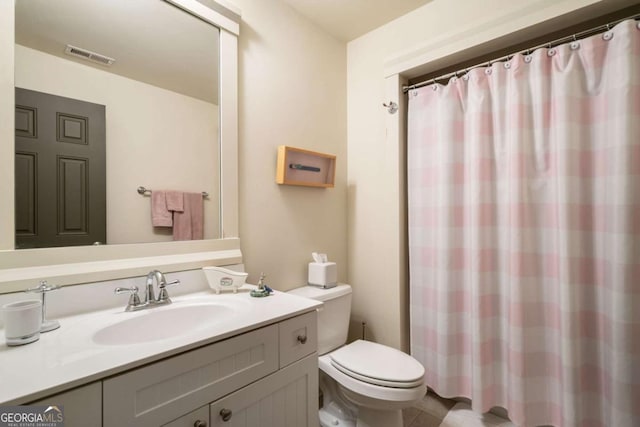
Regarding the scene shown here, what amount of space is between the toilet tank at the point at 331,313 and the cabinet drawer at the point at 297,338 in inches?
16.0

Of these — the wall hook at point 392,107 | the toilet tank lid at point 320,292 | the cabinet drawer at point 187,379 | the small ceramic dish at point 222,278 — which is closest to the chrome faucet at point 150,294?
the small ceramic dish at point 222,278

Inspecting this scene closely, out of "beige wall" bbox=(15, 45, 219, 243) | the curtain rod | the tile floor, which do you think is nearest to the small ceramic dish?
"beige wall" bbox=(15, 45, 219, 243)

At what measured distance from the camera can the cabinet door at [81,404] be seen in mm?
581

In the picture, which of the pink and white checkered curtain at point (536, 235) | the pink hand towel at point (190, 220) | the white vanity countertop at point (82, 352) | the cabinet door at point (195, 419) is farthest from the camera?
the pink hand towel at point (190, 220)

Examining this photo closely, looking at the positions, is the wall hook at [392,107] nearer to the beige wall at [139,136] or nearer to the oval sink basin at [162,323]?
the beige wall at [139,136]

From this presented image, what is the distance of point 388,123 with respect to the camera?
1.85 meters

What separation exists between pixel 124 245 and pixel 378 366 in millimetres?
1183

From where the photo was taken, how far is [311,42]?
72.1 inches

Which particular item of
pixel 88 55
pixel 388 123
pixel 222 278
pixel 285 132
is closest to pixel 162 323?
pixel 222 278

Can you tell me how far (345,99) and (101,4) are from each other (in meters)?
1.40

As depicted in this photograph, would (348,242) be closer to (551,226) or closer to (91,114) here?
(551,226)

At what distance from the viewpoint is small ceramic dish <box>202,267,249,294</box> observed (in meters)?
1.24

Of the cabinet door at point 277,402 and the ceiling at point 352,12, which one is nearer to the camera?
the cabinet door at point 277,402

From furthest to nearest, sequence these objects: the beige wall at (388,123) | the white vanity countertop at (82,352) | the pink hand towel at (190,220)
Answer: the beige wall at (388,123)
the pink hand towel at (190,220)
the white vanity countertop at (82,352)
